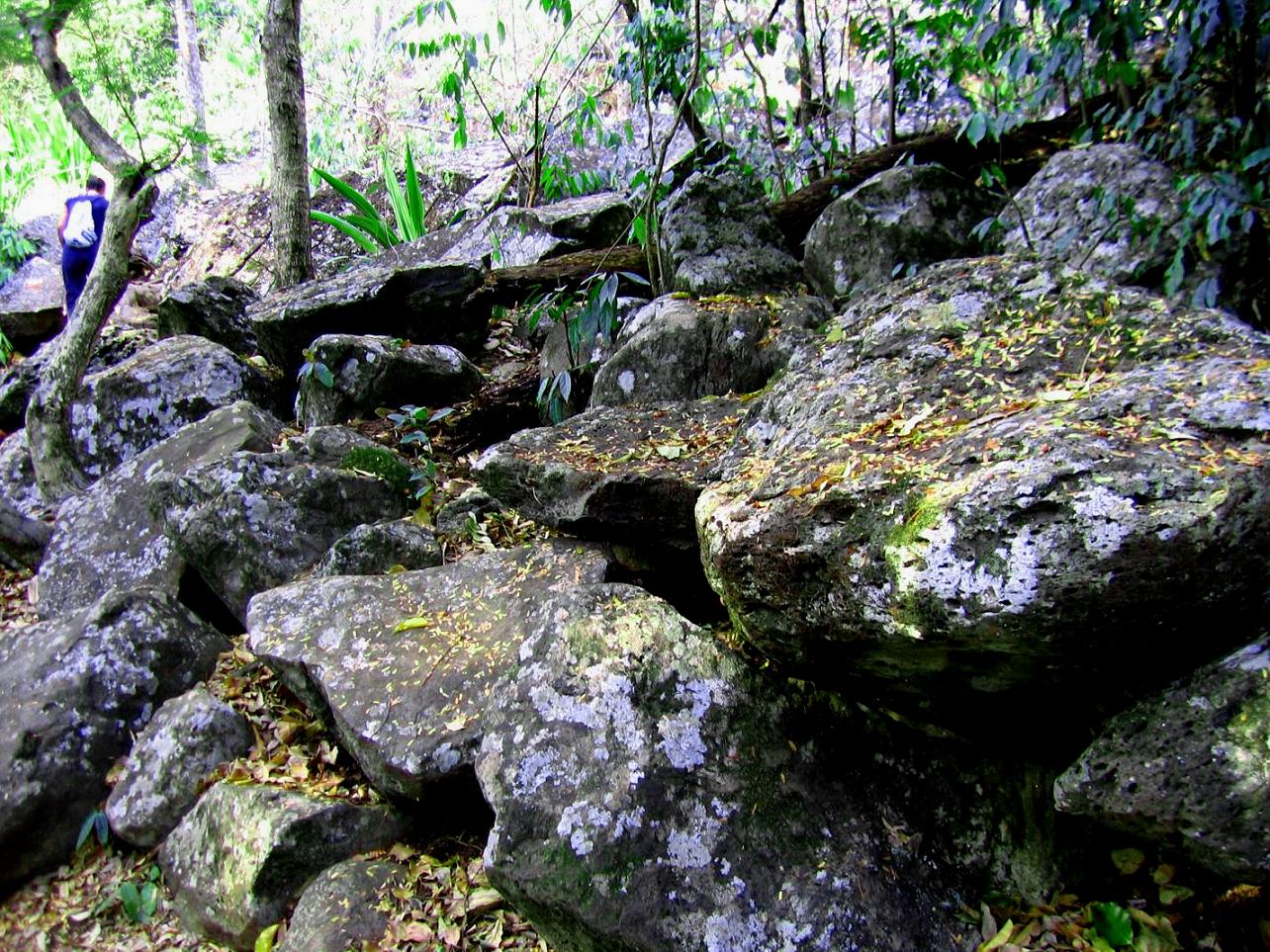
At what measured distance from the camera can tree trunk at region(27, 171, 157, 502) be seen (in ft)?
19.6

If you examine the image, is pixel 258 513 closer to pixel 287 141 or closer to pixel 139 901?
pixel 139 901

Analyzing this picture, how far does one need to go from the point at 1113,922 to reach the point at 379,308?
17.6 ft

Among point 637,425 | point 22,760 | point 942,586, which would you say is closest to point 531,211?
point 637,425

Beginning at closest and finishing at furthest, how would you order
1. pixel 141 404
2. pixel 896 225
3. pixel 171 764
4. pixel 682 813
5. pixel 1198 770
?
pixel 1198 770
pixel 682 813
pixel 171 764
pixel 896 225
pixel 141 404

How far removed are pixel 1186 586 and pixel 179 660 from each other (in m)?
4.03

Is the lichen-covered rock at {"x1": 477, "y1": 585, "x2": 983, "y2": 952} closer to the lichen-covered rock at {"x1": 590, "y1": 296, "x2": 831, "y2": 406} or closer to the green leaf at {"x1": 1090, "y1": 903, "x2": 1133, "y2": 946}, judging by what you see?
the green leaf at {"x1": 1090, "y1": 903, "x2": 1133, "y2": 946}

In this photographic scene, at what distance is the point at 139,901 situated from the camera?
135 inches

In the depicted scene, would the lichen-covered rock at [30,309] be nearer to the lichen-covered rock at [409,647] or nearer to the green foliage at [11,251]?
the green foliage at [11,251]

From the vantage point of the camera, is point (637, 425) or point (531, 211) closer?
point (637, 425)

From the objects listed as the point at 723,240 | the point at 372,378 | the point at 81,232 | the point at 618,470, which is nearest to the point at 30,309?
the point at 81,232

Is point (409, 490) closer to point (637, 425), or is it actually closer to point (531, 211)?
point (637, 425)

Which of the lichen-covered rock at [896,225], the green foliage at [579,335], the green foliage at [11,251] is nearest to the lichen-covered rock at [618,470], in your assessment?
the green foliage at [579,335]

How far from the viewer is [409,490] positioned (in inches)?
190

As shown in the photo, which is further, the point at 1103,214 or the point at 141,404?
the point at 141,404
